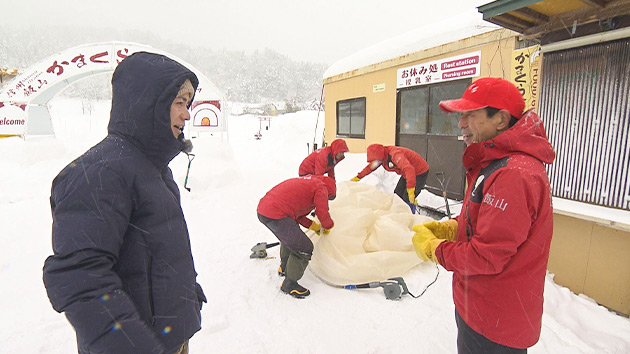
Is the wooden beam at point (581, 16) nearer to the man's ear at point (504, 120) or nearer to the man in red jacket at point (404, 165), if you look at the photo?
the man's ear at point (504, 120)

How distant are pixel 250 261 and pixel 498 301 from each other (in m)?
3.20

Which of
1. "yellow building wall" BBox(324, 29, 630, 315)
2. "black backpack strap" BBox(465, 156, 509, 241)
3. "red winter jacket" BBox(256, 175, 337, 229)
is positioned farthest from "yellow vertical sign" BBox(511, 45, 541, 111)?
"black backpack strap" BBox(465, 156, 509, 241)

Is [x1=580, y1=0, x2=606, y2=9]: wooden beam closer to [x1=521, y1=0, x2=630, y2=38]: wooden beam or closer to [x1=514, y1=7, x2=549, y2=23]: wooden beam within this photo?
[x1=521, y1=0, x2=630, y2=38]: wooden beam

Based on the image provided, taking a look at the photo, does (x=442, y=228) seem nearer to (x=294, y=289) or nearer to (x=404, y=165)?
(x=294, y=289)

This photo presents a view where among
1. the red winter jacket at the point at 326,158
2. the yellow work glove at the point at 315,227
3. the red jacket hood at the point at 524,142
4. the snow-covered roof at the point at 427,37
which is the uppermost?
the snow-covered roof at the point at 427,37

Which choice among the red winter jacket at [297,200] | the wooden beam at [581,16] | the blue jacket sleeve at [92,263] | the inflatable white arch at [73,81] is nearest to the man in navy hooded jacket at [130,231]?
the blue jacket sleeve at [92,263]

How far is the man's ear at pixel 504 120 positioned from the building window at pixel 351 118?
7.43 metres

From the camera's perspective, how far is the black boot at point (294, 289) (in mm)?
3285

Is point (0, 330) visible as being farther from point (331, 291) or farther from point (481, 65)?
point (481, 65)

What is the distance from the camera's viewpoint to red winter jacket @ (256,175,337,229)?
3367 mm

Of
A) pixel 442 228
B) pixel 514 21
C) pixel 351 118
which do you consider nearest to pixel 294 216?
pixel 442 228

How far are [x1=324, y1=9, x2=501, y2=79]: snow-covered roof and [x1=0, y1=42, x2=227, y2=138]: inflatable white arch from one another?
4.76 meters

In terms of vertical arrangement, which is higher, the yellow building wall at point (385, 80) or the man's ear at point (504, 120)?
the yellow building wall at point (385, 80)

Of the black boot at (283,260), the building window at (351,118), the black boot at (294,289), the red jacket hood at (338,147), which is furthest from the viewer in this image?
the building window at (351,118)
